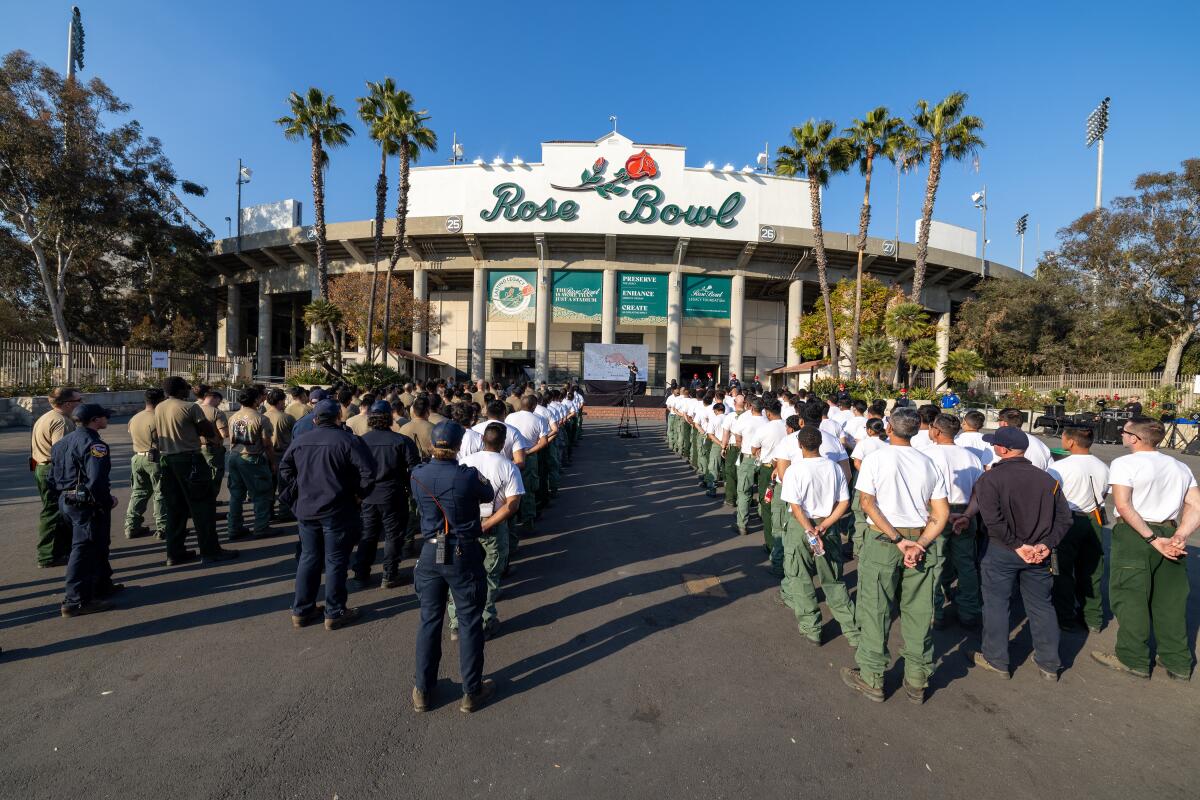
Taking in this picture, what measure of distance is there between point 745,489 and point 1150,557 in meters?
3.75

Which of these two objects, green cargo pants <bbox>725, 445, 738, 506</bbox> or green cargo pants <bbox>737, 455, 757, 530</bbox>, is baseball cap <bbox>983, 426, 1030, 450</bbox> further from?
green cargo pants <bbox>725, 445, 738, 506</bbox>

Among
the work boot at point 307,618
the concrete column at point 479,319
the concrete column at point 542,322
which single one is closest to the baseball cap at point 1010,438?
the work boot at point 307,618

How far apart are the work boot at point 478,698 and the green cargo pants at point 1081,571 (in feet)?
14.8

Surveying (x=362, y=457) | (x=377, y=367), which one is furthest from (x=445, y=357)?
(x=362, y=457)

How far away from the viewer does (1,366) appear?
549 inches

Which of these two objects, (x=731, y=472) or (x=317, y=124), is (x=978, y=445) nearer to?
(x=731, y=472)

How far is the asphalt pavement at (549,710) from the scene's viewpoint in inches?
101

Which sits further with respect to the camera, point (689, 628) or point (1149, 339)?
point (1149, 339)

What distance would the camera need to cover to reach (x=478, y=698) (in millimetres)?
3061

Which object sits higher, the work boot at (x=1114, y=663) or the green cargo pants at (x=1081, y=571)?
the green cargo pants at (x=1081, y=571)

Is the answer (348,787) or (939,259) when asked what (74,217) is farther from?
(939,259)

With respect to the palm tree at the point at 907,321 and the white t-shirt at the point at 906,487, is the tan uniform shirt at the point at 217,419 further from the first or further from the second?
the palm tree at the point at 907,321

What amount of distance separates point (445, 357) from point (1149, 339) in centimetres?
4232

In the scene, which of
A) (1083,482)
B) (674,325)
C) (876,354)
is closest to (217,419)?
(1083,482)
